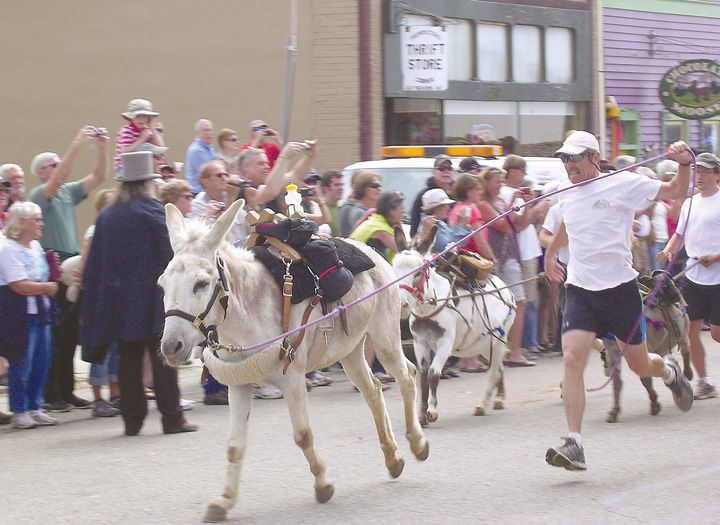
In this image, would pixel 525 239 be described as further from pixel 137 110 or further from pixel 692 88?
pixel 692 88

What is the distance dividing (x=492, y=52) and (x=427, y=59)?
12.9ft

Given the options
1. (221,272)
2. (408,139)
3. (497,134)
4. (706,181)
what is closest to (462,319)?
(706,181)

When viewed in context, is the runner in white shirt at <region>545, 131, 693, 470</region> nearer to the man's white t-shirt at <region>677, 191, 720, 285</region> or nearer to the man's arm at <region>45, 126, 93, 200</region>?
the man's white t-shirt at <region>677, 191, 720, 285</region>

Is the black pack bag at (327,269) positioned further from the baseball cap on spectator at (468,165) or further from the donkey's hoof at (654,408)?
the baseball cap on spectator at (468,165)

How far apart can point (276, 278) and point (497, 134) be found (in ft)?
58.3

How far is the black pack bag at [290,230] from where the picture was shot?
650cm

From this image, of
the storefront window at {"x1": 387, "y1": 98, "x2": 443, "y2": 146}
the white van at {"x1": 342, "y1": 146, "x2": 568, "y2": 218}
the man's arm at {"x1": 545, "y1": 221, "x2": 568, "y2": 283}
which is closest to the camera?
the man's arm at {"x1": 545, "y1": 221, "x2": 568, "y2": 283}

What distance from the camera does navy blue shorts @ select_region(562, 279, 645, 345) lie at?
23.2ft

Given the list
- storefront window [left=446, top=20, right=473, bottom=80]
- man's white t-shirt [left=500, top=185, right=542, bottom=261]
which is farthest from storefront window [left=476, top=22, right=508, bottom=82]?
man's white t-shirt [left=500, top=185, right=542, bottom=261]

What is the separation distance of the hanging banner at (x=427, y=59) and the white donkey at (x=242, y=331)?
13454 millimetres

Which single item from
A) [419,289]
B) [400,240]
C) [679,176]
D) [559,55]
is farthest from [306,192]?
[559,55]

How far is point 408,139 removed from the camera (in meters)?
21.5

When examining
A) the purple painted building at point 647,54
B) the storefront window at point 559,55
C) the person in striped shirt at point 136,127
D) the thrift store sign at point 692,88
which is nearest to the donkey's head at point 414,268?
the person in striped shirt at point 136,127

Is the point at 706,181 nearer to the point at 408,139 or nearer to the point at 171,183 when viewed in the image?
the point at 171,183
